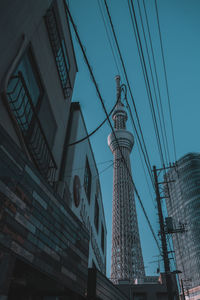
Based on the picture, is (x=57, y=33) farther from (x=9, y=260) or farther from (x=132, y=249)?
(x=132, y=249)

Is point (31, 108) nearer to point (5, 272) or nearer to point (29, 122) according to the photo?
point (29, 122)

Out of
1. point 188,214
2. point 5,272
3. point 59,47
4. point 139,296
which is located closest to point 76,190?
point 59,47

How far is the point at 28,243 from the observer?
4.57 meters

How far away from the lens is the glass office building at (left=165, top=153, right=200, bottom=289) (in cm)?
9501

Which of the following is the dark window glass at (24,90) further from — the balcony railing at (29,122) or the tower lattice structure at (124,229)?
the tower lattice structure at (124,229)

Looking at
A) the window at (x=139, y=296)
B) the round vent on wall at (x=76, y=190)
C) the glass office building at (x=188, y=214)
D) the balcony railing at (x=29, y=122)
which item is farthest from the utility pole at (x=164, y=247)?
the glass office building at (x=188, y=214)

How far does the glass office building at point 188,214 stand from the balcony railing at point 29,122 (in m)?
86.1

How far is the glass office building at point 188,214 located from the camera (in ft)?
312

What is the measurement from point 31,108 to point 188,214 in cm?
11289

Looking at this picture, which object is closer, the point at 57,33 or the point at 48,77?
the point at 48,77

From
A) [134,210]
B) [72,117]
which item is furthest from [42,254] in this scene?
[134,210]

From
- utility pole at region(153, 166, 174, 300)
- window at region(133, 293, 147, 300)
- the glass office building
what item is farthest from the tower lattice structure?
utility pole at region(153, 166, 174, 300)

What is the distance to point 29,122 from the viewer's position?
6977 millimetres

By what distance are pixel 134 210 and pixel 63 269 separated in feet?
243
